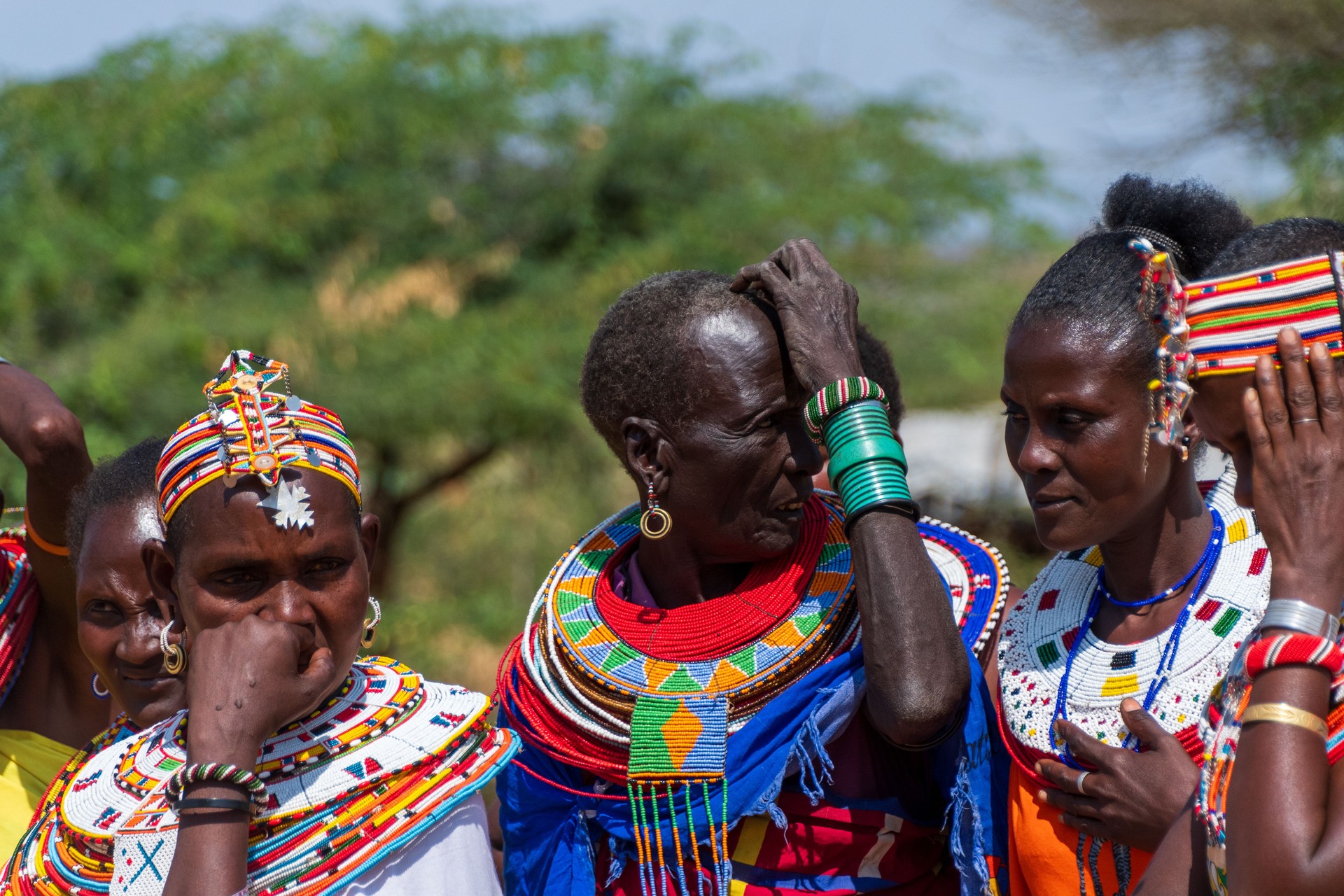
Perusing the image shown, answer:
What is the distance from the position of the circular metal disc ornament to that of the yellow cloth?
1564 mm

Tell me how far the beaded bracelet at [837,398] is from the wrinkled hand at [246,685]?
1.02 meters

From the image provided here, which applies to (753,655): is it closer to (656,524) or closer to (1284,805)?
(656,524)

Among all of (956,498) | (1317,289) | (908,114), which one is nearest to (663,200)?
(908,114)

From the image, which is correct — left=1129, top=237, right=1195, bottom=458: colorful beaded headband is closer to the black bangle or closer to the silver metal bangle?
the silver metal bangle

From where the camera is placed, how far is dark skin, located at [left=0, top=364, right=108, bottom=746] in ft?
10.6

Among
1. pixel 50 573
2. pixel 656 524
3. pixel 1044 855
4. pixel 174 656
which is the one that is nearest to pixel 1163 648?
pixel 1044 855

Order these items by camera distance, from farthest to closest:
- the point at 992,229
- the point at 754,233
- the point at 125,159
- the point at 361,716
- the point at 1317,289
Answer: the point at 992,229, the point at 125,159, the point at 754,233, the point at 361,716, the point at 1317,289

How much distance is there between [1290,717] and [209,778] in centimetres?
162

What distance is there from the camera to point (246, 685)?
89.7 inches

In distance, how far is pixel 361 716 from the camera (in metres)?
2.45

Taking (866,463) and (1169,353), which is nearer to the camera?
(1169,353)

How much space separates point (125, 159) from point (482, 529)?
3.98 metres

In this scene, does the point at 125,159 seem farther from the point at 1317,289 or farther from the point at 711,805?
the point at 1317,289

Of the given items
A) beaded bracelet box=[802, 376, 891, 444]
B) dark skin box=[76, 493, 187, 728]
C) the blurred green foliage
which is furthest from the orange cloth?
the blurred green foliage
